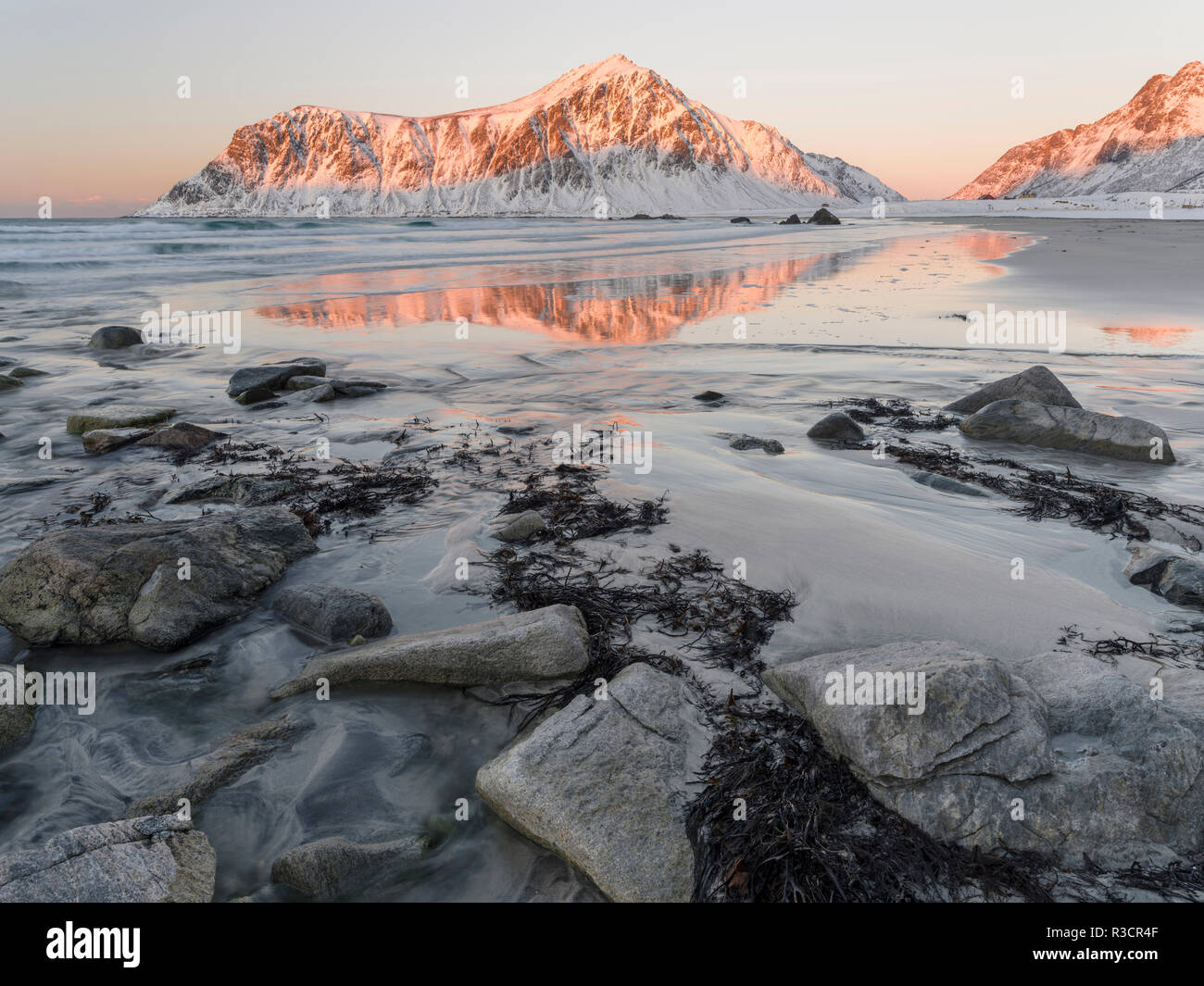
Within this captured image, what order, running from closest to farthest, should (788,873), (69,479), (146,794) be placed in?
1. (788,873)
2. (146,794)
3. (69,479)

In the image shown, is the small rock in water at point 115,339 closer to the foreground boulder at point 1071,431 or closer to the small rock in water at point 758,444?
the small rock in water at point 758,444

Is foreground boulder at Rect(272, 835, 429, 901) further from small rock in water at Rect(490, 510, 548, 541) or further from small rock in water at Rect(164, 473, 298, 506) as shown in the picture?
small rock in water at Rect(164, 473, 298, 506)

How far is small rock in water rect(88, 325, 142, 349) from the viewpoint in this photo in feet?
34.0

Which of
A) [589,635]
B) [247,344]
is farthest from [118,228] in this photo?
[589,635]

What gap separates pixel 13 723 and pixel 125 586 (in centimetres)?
74

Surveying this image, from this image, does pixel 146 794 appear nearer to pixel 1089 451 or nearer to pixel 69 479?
pixel 69 479

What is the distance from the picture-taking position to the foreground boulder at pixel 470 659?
293cm

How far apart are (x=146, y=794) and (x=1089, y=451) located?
6.18m

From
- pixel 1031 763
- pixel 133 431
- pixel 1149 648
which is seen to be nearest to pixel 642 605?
pixel 1031 763

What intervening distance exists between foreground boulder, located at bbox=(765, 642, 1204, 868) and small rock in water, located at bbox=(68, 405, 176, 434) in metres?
6.58

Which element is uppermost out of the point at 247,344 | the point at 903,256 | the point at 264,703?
the point at 903,256

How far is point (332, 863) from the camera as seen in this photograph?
2.13 m

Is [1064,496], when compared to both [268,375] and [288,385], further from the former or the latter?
[268,375]

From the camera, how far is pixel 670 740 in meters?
2.52
